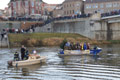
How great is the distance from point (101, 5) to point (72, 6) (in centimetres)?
1232

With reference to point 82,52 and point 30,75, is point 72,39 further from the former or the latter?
point 30,75

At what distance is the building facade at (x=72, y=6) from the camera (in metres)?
108

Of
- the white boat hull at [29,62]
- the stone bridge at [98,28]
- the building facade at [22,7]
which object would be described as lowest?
the white boat hull at [29,62]

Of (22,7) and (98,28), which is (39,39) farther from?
(22,7)

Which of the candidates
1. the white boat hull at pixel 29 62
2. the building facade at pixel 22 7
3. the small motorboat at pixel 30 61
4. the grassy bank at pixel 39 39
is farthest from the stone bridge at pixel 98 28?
the white boat hull at pixel 29 62

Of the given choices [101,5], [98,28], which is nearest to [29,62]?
[98,28]

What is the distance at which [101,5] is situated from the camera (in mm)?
104625

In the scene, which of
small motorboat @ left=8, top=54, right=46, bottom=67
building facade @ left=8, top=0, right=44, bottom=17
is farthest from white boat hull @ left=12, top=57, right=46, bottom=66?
building facade @ left=8, top=0, right=44, bottom=17

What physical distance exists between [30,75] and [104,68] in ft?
22.3

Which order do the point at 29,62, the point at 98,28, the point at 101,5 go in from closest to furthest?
the point at 29,62
the point at 98,28
the point at 101,5

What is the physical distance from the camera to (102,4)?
104m

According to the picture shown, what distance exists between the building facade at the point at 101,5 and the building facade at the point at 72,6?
320 cm

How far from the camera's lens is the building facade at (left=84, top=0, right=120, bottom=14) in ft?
336

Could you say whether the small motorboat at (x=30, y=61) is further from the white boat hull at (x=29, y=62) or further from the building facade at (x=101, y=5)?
the building facade at (x=101, y=5)
